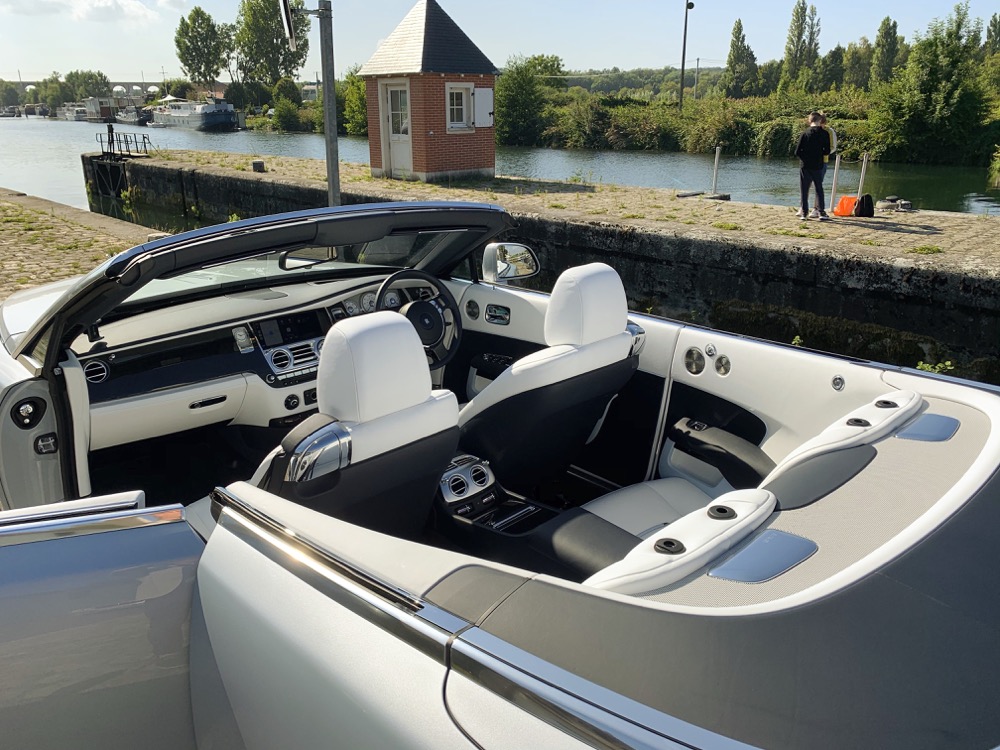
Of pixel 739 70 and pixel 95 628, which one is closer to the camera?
pixel 95 628

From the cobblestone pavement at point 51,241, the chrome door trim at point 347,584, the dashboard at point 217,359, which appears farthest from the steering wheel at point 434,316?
the cobblestone pavement at point 51,241

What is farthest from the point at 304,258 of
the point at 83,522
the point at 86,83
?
the point at 86,83

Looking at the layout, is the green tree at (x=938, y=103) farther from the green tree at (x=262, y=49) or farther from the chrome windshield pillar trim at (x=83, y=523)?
the green tree at (x=262, y=49)

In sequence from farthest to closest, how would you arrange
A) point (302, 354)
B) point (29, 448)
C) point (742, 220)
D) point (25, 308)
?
point (742, 220)
point (302, 354)
point (25, 308)
point (29, 448)

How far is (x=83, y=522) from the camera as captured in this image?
5.26 feet

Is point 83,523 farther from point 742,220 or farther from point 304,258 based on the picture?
point 742,220

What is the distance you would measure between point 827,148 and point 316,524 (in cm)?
1032

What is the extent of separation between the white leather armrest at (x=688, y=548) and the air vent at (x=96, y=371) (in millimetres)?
2263

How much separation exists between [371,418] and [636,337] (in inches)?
54.9

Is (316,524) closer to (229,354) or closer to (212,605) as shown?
(212,605)

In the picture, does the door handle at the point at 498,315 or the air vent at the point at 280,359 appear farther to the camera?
the door handle at the point at 498,315

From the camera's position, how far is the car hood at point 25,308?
116 inches

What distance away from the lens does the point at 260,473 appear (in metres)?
2.16

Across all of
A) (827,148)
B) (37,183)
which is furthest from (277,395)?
(37,183)
